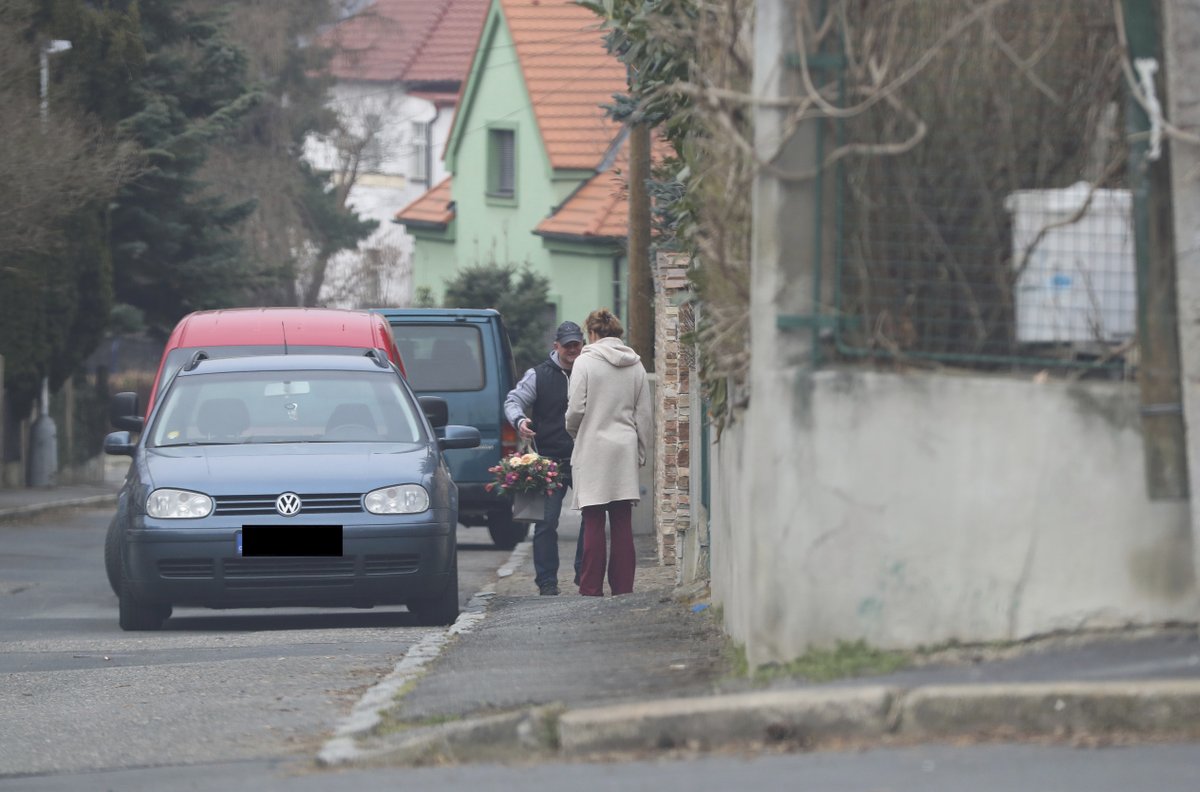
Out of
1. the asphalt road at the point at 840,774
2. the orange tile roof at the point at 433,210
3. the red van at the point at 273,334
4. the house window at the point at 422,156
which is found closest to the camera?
the asphalt road at the point at 840,774

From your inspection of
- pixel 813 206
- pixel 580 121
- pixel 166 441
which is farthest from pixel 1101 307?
pixel 580 121

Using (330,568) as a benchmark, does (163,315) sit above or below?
above

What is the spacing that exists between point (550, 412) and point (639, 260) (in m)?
6.87

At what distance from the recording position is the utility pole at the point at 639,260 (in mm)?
19938

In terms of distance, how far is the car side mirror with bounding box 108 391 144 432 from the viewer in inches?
475

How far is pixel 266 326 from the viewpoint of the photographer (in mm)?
13758

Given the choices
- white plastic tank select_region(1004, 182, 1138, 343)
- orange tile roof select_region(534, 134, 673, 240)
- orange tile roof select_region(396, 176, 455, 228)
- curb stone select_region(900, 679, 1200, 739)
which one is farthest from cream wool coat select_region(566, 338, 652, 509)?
orange tile roof select_region(396, 176, 455, 228)

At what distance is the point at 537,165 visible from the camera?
3941 cm

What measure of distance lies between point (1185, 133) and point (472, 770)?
3.05 metres

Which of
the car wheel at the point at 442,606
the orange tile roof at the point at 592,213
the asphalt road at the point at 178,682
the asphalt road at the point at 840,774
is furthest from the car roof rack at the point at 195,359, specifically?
the orange tile roof at the point at 592,213

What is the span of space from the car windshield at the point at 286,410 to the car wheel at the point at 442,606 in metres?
0.98

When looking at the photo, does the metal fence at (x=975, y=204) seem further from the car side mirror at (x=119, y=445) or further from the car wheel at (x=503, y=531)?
the car wheel at (x=503, y=531)

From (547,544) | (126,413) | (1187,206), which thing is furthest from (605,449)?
(1187,206)

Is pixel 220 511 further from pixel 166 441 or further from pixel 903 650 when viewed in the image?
pixel 903 650
